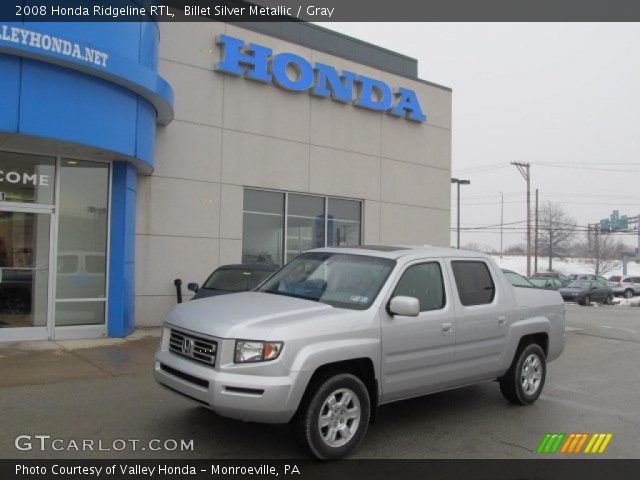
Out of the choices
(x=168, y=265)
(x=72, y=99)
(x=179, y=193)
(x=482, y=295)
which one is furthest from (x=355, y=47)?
(x=482, y=295)

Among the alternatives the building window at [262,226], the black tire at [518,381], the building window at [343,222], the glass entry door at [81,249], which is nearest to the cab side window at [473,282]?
the black tire at [518,381]

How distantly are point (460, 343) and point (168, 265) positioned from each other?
8320mm

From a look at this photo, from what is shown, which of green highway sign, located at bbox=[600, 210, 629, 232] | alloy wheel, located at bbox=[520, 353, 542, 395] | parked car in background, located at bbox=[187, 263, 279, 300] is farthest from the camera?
green highway sign, located at bbox=[600, 210, 629, 232]

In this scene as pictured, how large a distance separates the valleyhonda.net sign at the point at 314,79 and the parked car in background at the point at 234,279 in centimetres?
562

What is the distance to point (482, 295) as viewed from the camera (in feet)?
21.5

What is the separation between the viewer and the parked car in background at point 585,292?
31438mm

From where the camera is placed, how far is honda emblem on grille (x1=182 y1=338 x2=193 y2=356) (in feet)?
16.6

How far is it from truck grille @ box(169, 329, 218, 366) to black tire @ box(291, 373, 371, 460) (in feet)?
2.79

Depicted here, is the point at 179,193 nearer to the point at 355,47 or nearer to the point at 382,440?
the point at 355,47

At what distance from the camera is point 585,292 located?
3142cm

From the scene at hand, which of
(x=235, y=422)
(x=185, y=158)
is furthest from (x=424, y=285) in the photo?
(x=185, y=158)

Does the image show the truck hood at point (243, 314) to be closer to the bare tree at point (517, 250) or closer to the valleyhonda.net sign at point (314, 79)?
the valleyhonda.net sign at point (314, 79)

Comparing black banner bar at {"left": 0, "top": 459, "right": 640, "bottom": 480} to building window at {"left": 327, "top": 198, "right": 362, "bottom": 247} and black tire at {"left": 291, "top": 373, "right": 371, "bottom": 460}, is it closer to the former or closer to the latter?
black tire at {"left": 291, "top": 373, "right": 371, "bottom": 460}

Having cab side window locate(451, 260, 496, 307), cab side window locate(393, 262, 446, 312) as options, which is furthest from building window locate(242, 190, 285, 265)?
cab side window locate(393, 262, 446, 312)
